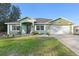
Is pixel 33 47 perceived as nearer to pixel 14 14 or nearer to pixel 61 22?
pixel 14 14

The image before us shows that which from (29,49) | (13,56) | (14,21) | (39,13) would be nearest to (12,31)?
(14,21)

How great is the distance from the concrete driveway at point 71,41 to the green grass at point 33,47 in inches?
11.4

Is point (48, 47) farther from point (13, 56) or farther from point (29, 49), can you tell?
point (13, 56)

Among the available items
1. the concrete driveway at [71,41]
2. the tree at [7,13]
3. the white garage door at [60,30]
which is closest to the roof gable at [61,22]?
the white garage door at [60,30]

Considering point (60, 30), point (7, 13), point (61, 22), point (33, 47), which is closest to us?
point (33, 47)

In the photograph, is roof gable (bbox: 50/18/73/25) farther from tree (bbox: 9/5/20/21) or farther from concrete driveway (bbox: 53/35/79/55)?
tree (bbox: 9/5/20/21)

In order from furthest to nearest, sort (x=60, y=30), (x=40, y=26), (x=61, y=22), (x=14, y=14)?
(x=40, y=26) → (x=61, y=22) → (x=60, y=30) → (x=14, y=14)

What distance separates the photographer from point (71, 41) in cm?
1332

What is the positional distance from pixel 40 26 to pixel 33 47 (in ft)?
13.7

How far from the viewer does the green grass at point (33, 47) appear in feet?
36.3

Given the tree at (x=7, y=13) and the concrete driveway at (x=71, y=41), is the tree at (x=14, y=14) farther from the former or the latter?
the concrete driveway at (x=71, y=41)

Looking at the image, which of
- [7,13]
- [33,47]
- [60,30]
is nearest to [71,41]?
[60,30]

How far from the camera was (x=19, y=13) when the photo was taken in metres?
14.5

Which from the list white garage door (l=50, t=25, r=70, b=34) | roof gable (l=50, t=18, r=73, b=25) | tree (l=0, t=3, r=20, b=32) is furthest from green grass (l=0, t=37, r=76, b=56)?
Result: roof gable (l=50, t=18, r=73, b=25)
